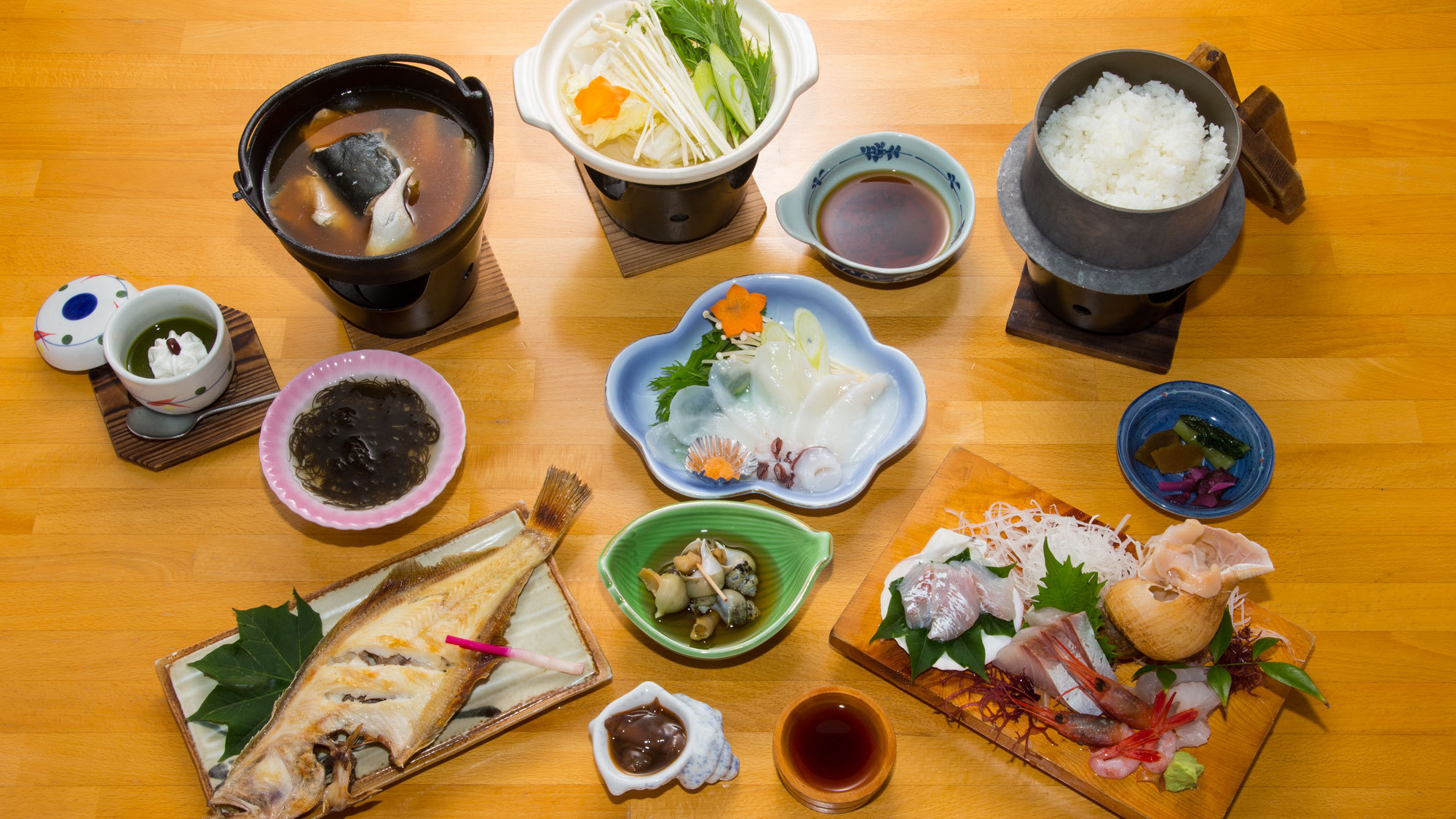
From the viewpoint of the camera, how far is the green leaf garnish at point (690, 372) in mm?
2371

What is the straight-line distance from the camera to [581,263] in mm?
2605

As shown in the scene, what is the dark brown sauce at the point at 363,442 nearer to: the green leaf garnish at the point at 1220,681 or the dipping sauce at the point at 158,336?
the dipping sauce at the point at 158,336

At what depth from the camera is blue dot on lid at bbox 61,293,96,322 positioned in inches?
95.8

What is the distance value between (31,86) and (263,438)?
157 cm

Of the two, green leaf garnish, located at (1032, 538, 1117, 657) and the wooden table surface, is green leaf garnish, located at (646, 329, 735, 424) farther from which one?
green leaf garnish, located at (1032, 538, 1117, 657)

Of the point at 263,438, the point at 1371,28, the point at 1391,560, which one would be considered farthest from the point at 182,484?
the point at 1371,28

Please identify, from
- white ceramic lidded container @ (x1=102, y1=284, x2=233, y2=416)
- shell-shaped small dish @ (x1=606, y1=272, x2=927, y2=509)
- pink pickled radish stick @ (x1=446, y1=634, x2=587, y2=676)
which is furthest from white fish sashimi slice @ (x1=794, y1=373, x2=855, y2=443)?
white ceramic lidded container @ (x1=102, y1=284, x2=233, y2=416)

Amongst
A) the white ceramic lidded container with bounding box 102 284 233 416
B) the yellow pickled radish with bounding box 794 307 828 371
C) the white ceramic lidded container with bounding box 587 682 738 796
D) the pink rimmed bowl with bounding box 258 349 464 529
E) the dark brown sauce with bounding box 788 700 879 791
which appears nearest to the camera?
the white ceramic lidded container with bounding box 587 682 738 796

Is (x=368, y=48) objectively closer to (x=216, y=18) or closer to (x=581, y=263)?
(x=216, y=18)

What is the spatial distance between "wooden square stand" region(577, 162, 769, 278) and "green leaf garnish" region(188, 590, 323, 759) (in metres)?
1.16

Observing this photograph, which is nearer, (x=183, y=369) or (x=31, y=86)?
(x=183, y=369)

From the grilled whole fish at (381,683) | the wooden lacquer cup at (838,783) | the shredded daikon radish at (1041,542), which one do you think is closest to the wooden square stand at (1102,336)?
the shredded daikon radish at (1041,542)

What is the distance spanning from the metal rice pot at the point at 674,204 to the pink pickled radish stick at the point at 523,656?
109 cm

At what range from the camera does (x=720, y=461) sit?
222cm
